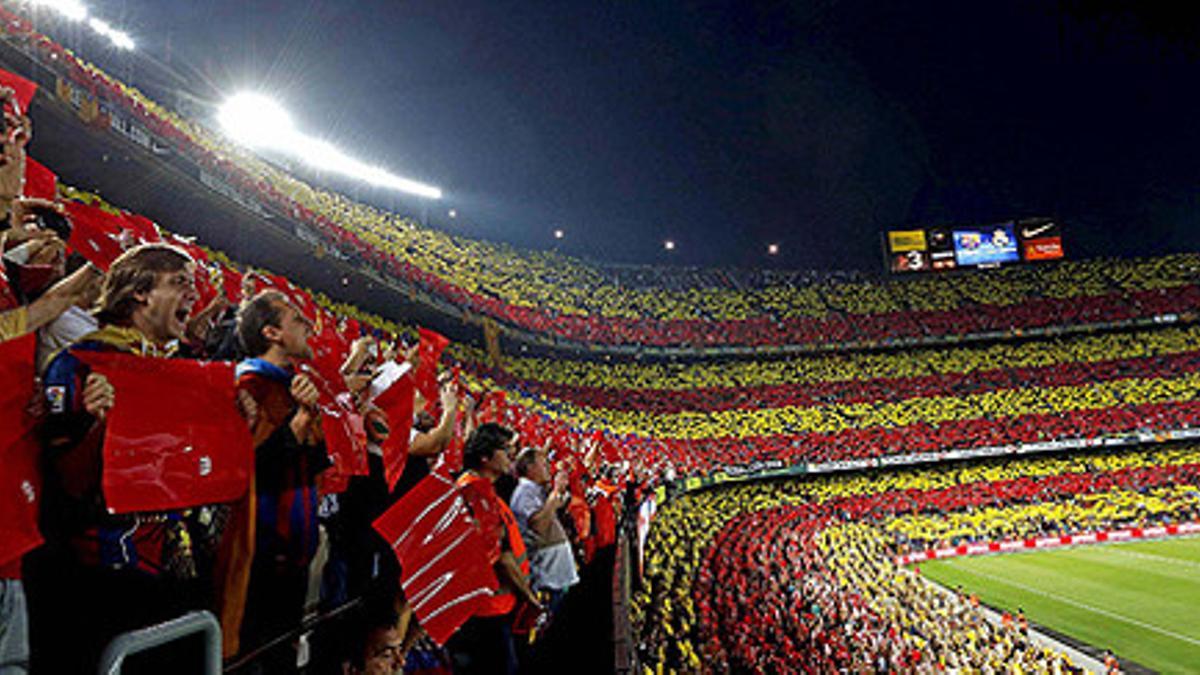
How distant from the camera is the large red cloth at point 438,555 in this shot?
2713 millimetres

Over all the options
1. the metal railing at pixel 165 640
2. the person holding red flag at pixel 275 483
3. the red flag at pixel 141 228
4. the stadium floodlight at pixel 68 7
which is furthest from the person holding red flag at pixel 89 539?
the stadium floodlight at pixel 68 7

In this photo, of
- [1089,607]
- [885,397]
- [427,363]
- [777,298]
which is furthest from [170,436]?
[777,298]

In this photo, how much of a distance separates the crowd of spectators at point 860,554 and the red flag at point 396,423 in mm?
5352

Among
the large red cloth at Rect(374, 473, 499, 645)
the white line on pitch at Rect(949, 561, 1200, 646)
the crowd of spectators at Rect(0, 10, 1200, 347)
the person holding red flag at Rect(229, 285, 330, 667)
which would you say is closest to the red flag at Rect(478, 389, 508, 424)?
the large red cloth at Rect(374, 473, 499, 645)

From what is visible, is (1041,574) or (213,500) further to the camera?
(1041,574)

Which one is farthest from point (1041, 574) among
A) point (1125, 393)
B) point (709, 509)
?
point (1125, 393)

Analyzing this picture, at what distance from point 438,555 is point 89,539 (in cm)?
124

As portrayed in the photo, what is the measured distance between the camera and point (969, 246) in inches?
1838

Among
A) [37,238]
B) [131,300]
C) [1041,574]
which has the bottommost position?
[1041,574]

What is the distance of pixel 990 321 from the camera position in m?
43.3

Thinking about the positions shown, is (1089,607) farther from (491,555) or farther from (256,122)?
(256,122)

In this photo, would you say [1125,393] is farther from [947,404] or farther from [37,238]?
[37,238]

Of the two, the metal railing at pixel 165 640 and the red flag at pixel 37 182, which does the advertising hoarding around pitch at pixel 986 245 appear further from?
the metal railing at pixel 165 640

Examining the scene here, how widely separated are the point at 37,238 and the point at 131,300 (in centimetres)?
50
